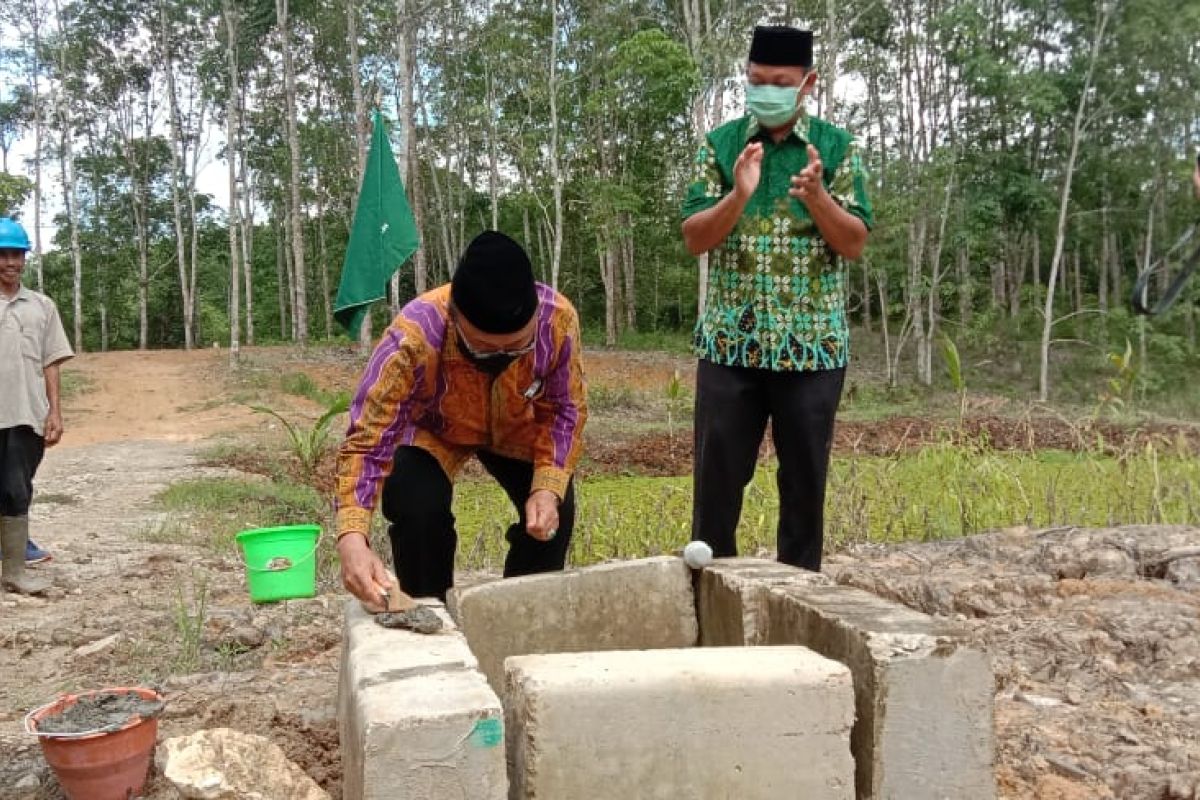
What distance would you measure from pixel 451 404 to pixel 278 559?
5.70 ft

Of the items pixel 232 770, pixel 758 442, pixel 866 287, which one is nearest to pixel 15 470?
pixel 232 770

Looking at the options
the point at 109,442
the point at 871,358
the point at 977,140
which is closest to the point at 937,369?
the point at 871,358

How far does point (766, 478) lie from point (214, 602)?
4.32 m

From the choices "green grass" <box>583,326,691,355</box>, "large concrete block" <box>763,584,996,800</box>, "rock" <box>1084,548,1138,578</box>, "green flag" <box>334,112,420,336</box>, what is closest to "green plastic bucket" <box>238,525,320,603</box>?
"large concrete block" <box>763,584,996,800</box>

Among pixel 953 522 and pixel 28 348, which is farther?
pixel 953 522

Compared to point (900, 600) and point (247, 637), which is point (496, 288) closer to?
point (247, 637)

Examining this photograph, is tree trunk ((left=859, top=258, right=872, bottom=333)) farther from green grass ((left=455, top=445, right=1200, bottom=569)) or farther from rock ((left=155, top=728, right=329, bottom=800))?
rock ((left=155, top=728, right=329, bottom=800))

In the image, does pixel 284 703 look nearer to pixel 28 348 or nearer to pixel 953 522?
pixel 28 348

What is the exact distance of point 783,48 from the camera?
2461 mm

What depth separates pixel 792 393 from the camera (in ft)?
8.17

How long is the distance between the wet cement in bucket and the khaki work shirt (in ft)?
8.23

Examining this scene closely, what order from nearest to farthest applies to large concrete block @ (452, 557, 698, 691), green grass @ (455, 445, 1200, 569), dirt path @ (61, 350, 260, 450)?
large concrete block @ (452, 557, 698, 691) → green grass @ (455, 445, 1200, 569) → dirt path @ (61, 350, 260, 450)

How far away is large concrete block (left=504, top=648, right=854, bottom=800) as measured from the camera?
4.99ft

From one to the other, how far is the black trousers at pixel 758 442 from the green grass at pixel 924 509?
6.80 feet
